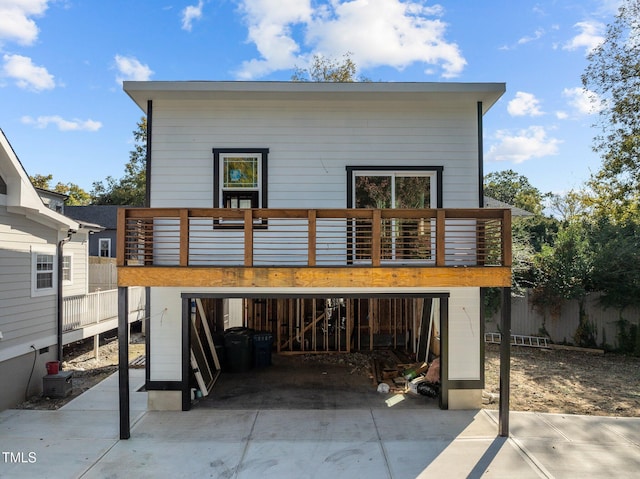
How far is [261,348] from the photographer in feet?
33.6

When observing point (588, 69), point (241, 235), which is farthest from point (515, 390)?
point (588, 69)

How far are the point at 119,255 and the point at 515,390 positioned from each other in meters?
8.30

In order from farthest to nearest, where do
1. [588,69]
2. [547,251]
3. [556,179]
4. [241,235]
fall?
[556,179] < [588,69] < [547,251] < [241,235]

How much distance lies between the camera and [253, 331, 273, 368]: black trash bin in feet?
33.5

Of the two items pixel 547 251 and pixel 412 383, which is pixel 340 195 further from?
pixel 547 251

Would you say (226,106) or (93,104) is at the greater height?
(93,104)

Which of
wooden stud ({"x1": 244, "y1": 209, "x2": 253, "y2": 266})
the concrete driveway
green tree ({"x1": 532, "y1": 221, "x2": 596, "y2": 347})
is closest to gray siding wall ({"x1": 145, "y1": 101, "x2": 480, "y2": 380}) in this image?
the concrete driveway

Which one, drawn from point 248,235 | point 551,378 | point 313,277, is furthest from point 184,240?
point 551,378

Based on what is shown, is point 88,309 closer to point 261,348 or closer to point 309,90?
point 261,348

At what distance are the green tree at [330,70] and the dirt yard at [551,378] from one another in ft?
50.1

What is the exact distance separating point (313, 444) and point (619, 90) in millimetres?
17342

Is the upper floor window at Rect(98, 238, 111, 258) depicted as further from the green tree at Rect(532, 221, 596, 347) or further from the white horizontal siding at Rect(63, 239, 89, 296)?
the green tree at Rect(532, 221, 596, 347)

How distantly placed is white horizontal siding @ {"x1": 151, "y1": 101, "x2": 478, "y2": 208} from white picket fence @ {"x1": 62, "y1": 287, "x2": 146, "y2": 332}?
5191 mm

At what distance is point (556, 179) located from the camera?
30.9 metres
